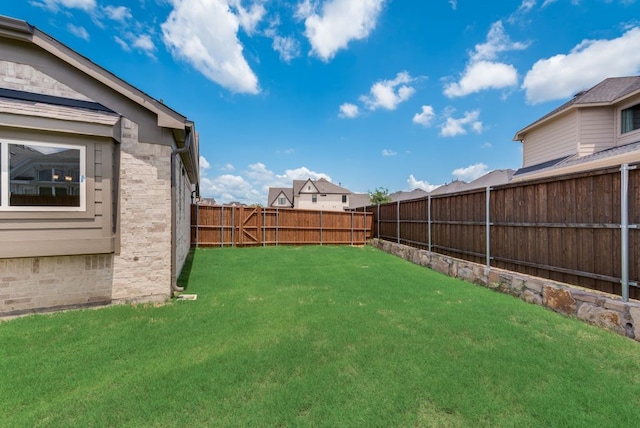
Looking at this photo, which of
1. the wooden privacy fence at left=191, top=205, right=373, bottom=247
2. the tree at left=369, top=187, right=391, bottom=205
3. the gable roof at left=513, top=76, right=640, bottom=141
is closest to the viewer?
the gable roof at left=513, top=76, right=640, bottom=141

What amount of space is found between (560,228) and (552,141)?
991 centimetres

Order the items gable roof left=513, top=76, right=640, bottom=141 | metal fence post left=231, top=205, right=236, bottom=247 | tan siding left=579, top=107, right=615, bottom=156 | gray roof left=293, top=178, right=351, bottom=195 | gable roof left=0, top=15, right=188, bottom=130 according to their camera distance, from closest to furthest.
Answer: gable roof left=0, top=15, right=188, bottom=130
gable roof left=513, top=76, right=640, bottom=141
tan siding left=579, top=107, right=615, bottom=156
metal fence post left=231, top=205, right=236, bottom=247
gray roof left=293, top=178, right=351, bottom=195

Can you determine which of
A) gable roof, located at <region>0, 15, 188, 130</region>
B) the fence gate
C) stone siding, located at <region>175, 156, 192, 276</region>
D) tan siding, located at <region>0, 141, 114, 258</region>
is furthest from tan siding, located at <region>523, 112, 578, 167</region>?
tan siding, located at <region>0, 141, 114, 258</region>

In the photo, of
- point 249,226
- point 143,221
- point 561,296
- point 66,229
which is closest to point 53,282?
point 66,229

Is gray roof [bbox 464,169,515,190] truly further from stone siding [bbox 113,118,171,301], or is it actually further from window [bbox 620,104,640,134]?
stone siding [bbox 113,118,171,301]

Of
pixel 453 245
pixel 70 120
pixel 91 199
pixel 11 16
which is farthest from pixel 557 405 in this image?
pixel 11 16

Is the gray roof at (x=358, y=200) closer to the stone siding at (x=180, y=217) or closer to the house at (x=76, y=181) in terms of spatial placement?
the stone siding at (x=180, y=217)

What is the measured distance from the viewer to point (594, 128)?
10.3 m

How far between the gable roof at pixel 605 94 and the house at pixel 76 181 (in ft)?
45.2

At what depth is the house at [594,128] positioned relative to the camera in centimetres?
927

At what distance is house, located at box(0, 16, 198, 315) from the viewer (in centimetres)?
413

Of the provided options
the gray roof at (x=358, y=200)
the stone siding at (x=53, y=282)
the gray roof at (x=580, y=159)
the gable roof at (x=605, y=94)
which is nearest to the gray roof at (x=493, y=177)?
the gray roof at (x=580, y=159)

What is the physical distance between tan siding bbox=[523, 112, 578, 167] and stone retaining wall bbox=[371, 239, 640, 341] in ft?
27.0

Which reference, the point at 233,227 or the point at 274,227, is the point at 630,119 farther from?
the point at 233,227
